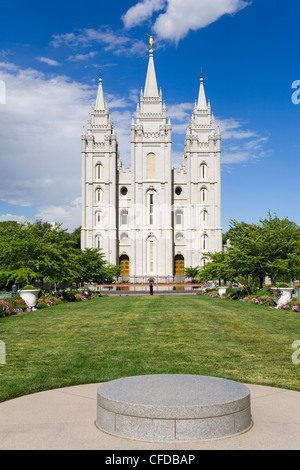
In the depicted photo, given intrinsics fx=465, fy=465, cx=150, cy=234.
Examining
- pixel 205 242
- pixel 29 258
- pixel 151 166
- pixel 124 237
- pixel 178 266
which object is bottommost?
pixel 178 266

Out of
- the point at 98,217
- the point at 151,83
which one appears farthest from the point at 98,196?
the point at 151,83

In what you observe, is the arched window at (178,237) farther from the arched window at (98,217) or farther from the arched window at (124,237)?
the arched window at (98,217)

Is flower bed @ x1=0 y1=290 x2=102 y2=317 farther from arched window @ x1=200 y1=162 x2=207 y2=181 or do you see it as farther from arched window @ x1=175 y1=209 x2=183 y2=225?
arched window @ x1=200 y1=162 x2=207 y2=181

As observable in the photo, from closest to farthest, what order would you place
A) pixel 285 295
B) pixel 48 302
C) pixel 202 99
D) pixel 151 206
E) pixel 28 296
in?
pixel 28 296, pixel 285 295, pixel 48 302, pixel 151 206, pixel 202 99

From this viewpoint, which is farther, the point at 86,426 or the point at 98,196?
the point at 98,196

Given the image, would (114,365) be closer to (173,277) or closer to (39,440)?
(39,440)

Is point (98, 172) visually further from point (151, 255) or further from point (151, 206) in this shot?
point (151, 255)

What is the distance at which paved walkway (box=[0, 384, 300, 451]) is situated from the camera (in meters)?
5.00

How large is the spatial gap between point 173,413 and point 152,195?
192ft

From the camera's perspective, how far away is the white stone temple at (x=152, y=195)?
205 feet

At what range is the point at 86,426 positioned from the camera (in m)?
5.67

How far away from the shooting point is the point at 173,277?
6212 cm

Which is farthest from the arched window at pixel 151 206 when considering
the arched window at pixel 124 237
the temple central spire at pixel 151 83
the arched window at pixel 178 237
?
the temple central spire at pixel 151 83
